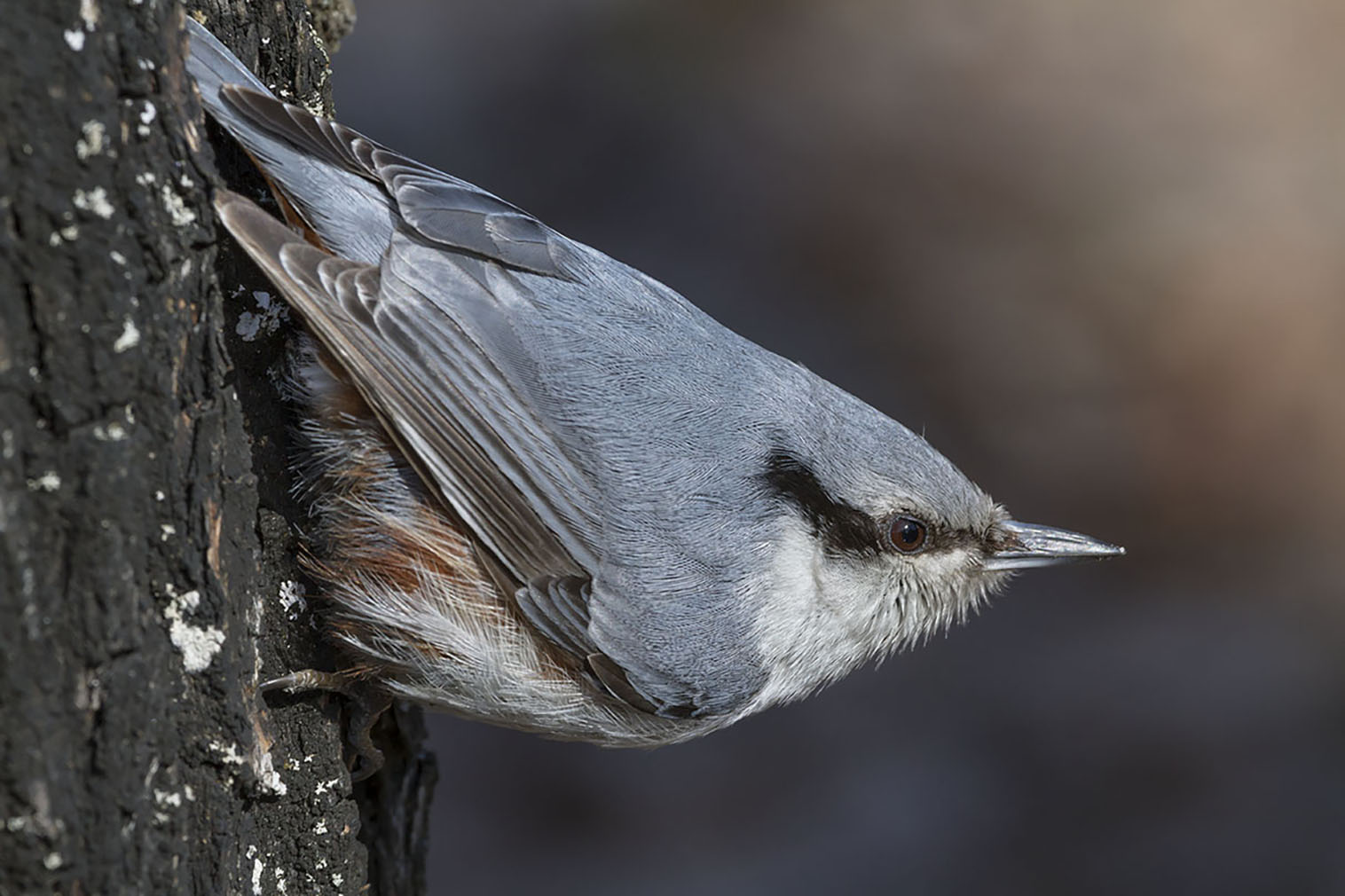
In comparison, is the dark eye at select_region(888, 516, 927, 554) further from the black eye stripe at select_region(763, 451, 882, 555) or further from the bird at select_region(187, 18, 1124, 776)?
the bird at select_region(187, 18, 1124, 776)

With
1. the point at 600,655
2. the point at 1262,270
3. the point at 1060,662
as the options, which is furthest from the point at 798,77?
the point at 600,655

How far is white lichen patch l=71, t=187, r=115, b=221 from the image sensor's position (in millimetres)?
1326

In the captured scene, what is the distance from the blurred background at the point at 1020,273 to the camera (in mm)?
4035

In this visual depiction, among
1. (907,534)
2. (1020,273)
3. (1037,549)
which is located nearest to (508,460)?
(907,534)

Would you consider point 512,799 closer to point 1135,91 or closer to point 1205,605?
point 1205,605

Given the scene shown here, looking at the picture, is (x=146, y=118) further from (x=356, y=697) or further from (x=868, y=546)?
(x=868, y=546)

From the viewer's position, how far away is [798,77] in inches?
174

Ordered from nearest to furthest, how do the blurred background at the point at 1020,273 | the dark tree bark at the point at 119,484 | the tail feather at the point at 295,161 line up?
1. the dark tree bark at the point at 119,484
2. the tail feather at the point at 295,161
3. the blurred background at the point at 1020,273

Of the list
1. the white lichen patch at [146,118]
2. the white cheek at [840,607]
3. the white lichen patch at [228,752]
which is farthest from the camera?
the white cheek at [840,607]

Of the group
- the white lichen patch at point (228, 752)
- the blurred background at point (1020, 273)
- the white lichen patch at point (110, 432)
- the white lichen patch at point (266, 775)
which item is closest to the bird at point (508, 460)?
the white lichen patch at point (266, 775)

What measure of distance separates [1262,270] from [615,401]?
3.15 meters

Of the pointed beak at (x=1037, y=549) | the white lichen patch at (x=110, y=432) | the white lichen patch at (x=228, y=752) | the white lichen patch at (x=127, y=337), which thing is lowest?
the white lichen patch at (x=228, y=752)

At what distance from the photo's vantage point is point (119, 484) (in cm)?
139

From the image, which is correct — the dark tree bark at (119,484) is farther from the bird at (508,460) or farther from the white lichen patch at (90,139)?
the bird at (508,460)
